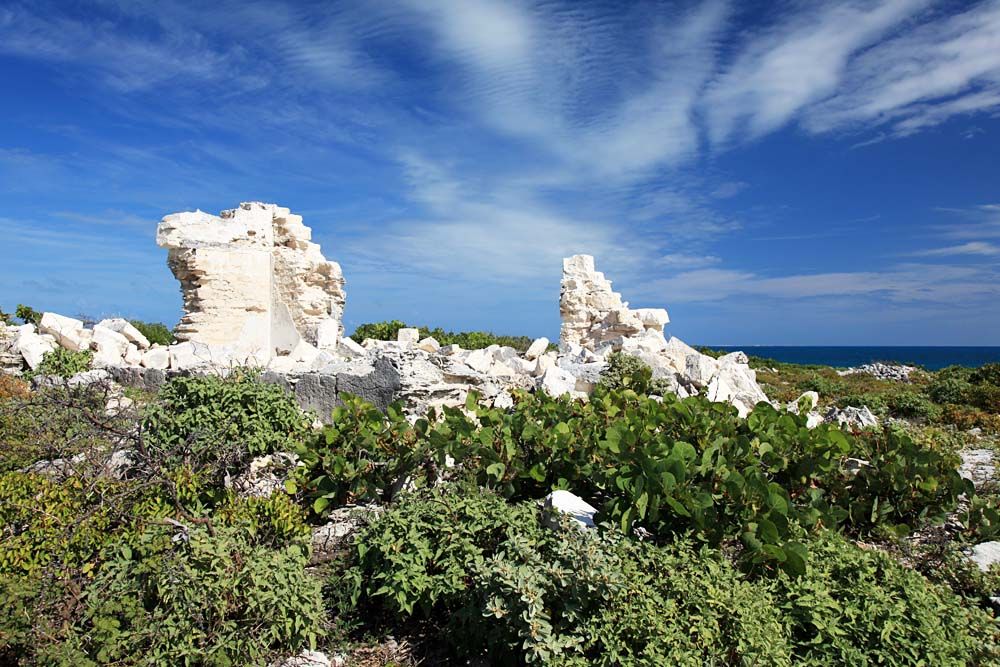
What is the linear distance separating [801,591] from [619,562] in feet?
3.31

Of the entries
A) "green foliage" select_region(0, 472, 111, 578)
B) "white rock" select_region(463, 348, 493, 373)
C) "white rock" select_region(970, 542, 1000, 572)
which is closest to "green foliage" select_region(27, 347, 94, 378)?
"white rock" select_region(463, 348, 493, 373)

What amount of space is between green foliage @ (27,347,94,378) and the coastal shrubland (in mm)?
7383

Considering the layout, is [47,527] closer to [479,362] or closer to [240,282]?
[479,362]

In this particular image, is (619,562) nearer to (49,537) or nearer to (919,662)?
(919,662)

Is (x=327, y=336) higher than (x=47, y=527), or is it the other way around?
(x=327, y=336)

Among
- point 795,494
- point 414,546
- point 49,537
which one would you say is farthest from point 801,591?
point 49,537

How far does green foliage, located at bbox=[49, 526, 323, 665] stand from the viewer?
10.3 ft

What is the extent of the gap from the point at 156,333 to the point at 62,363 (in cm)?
934

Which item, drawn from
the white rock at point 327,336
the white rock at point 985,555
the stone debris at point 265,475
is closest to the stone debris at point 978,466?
the white rock at point 985,555

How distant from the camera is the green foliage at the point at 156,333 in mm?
19844

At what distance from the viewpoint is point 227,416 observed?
5.46 metres

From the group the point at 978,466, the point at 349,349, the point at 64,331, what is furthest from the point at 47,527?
the point at 64,331

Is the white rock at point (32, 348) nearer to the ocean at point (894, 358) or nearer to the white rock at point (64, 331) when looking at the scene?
the white rock at point (64, 331)

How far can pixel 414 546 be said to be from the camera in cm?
371
